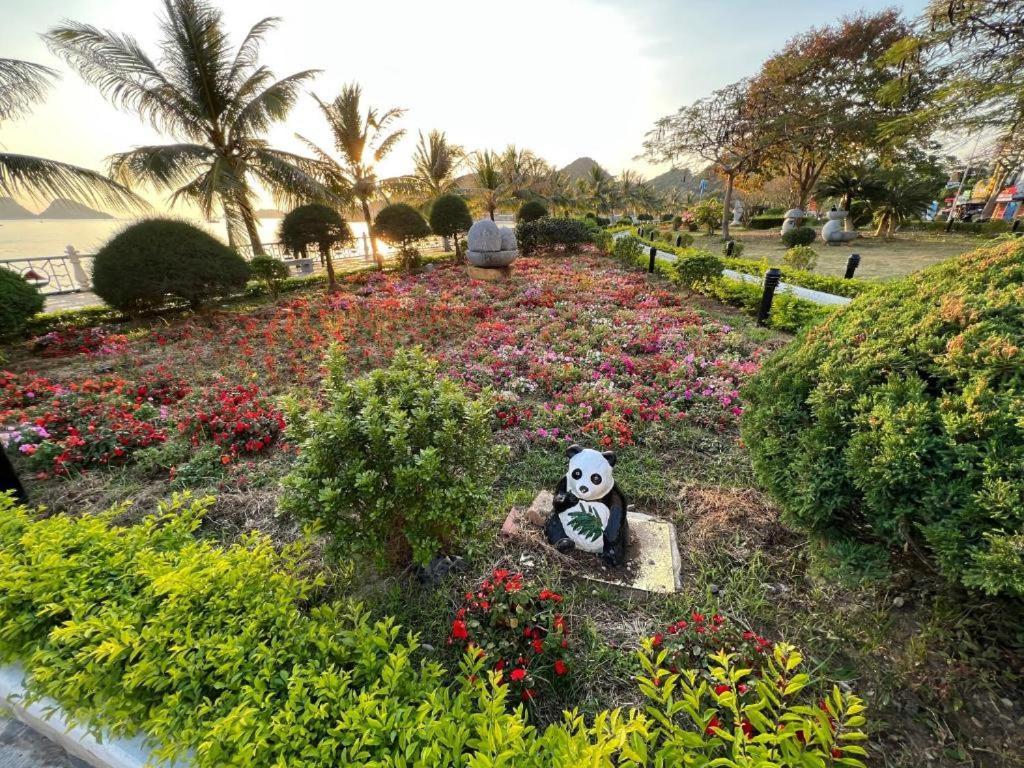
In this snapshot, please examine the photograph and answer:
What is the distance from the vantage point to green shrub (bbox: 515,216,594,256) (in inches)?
690

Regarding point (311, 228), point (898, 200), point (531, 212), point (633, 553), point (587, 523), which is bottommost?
point (633, 553)

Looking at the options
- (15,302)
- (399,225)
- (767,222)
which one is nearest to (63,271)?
(15,302)

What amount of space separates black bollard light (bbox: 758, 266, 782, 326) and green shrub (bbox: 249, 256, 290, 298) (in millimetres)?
11877

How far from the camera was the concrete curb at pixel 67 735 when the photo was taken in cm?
151

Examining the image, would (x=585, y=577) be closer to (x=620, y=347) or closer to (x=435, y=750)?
(x=435, y=750)

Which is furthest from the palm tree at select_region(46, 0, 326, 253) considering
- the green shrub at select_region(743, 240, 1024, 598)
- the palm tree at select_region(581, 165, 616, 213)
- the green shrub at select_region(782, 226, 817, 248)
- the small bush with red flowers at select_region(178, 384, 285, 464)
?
the palm tree at select_region(581, 165, 616, 213)

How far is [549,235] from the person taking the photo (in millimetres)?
17672

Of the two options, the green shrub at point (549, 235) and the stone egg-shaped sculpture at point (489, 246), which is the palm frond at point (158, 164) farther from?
the green shrub at point (549, 235)

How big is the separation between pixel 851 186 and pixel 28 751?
104 ft

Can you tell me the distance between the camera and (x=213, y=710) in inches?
54.9

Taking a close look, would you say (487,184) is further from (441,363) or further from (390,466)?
(390,466)

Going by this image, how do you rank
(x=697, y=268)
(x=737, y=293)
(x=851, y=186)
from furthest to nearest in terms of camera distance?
(x=851, y=186) → (x=697, y=268) → (x=737, y=293)

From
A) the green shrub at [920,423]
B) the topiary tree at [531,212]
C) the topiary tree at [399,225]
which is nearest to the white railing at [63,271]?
the topiary tree at [399,225]

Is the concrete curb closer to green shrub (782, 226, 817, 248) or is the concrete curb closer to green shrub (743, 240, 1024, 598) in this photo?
green shrub (743, 240, 1024, 598)
